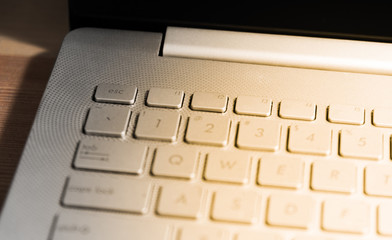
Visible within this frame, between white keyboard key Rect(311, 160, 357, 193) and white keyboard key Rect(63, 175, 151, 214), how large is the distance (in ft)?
0.40

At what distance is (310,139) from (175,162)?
10 cm

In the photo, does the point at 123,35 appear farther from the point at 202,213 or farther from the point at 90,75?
the point at 202,213

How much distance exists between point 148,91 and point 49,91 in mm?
81

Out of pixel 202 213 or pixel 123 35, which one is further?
pixel 123 35

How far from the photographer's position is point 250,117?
0.37 metres

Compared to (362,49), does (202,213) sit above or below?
below

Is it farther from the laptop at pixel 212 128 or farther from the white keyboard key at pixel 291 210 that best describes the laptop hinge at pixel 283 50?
the white keyboard key at pixel 291 210

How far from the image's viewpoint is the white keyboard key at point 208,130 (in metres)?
0.36

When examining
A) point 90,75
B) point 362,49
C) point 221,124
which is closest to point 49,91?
point 90,75

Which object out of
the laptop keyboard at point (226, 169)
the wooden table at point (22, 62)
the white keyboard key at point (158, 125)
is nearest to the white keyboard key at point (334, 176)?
the laptop keyboard at point (226, 169)

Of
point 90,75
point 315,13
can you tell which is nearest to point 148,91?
point 90,75

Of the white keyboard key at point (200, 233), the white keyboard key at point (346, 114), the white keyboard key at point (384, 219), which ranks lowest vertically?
the white keyboard key at point (200, 233)

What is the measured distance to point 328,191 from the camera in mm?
336

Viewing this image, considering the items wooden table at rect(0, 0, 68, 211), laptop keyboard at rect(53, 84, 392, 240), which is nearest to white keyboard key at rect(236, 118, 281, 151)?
laptop keyboard at rect(53, 84, 392, 240)
